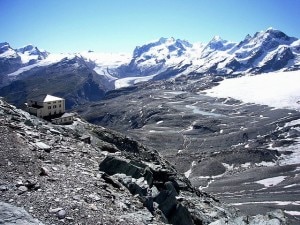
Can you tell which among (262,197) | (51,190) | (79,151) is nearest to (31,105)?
(79,151)

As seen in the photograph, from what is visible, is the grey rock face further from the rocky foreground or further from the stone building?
the stone building

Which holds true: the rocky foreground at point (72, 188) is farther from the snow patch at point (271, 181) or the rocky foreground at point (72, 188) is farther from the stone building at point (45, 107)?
the snow patch at point (271, 181)

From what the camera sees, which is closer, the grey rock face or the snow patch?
the grey rock face

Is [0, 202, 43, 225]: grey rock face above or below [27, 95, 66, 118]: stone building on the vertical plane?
below

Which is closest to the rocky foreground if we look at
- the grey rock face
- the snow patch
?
the grey rock face

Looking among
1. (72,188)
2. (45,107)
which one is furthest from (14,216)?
(45,107)

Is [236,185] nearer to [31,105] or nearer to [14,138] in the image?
[31,105]

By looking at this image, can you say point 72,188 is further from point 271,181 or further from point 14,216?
point 271,181

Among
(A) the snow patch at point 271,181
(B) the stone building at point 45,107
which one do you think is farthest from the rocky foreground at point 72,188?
(A) the snow patch at point 271,181

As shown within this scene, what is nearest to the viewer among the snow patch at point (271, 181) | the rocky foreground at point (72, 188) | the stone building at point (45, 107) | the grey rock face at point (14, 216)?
the grey rock face at point (14, 216)
